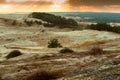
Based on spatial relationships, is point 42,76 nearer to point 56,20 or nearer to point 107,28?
point 107,28

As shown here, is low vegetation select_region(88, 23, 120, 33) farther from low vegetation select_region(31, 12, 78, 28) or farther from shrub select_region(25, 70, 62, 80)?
shrub select_region(25, 70, 62, 80)

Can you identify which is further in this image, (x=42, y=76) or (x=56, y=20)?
(x=56, y=20)

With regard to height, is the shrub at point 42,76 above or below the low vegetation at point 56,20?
above

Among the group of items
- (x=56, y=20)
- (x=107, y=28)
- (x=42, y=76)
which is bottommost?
(x=56, y=20)

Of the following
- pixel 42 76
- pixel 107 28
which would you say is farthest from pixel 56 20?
pixel 42 76

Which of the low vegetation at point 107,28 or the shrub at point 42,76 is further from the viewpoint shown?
the low vegetation at point 107,28

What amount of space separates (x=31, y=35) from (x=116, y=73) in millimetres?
63963

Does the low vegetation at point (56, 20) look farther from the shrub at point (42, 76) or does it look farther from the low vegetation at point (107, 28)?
the shrub at point (42, 76)

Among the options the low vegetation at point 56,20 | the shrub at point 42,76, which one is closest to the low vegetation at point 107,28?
the low vegetation at point 56,20

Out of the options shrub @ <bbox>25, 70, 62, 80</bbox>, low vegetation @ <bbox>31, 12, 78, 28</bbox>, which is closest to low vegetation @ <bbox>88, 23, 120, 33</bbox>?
low vegetation @ <bbox>31, 12, 78, 28</bbox>

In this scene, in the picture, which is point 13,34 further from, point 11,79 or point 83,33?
point 11,79

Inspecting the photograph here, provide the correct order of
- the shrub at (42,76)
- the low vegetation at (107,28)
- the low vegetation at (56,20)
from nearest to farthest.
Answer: the shrub at (42,76) < the low vegetation at (107,28) < the low vegetation at (56,20)

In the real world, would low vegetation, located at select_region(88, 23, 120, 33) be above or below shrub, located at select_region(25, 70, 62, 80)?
below

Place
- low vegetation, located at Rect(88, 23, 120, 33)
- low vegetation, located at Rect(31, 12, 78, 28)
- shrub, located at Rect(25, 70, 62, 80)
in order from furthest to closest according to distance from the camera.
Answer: low vegetation, located at Rect(31, 12, 78, 28), low vegetation, located at Rect(88, 23, 120, 33), shrub, located at Rect(25, 70, 62, 80)
